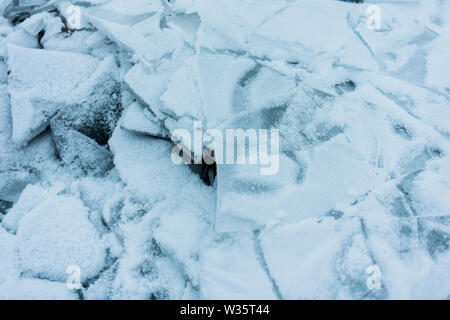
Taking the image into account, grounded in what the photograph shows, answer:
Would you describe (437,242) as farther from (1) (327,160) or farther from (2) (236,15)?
(2) (236,15)

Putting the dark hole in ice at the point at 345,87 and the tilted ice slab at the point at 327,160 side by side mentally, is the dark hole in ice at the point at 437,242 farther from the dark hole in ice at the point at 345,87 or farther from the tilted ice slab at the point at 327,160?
the dark hole in ice at the point at 345,87

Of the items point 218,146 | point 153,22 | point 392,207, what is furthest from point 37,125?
point 392,207

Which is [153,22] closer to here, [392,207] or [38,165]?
[38,165]

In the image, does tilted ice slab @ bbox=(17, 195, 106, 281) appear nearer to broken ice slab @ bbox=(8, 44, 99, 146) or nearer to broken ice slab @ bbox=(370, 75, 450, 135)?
broken ice slab @ bbox=(8, 44, 99, 146)


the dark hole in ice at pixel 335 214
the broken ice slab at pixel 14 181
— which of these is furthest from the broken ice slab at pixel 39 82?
the dark hole in ice at pixel 335 214

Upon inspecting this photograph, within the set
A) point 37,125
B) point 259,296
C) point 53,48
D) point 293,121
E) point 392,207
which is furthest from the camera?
point 53,48

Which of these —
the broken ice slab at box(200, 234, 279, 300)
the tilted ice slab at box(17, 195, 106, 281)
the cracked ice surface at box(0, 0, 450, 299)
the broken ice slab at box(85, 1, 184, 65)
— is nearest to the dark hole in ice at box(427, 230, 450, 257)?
the cracked ice surface at box(0, 0, 450, 299)
